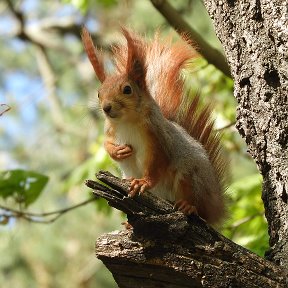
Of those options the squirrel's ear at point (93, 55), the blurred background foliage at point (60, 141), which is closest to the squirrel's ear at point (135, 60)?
the squirrel's ear at point (93, 55)

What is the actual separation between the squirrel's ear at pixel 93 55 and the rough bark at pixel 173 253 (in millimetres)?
694

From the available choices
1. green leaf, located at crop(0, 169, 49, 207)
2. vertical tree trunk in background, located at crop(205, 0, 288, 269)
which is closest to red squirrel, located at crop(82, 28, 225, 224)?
vertical tree trunk in background, located at crop(205, 0, 288, 269)

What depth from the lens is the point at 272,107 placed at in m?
2.00

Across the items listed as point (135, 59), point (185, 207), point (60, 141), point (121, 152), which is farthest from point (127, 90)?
point (60, 141)

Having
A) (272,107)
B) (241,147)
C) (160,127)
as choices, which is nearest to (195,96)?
(160,127)

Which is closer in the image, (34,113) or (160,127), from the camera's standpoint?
(160,127)

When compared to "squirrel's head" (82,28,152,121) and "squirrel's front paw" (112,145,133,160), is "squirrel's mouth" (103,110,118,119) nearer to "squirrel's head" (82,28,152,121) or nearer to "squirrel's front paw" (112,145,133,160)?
"squirrel's head" (82,28,152,121)

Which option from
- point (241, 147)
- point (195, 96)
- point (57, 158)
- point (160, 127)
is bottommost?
point (160, 127)

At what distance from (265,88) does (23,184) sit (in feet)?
5.16

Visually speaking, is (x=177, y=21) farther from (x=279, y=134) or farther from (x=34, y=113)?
(x=34, y=113)

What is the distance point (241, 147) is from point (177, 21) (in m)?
1.58

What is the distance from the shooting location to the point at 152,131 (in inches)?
94.6

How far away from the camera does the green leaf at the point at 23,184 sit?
3182 mm

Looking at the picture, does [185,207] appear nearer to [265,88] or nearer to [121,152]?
[121,152]
